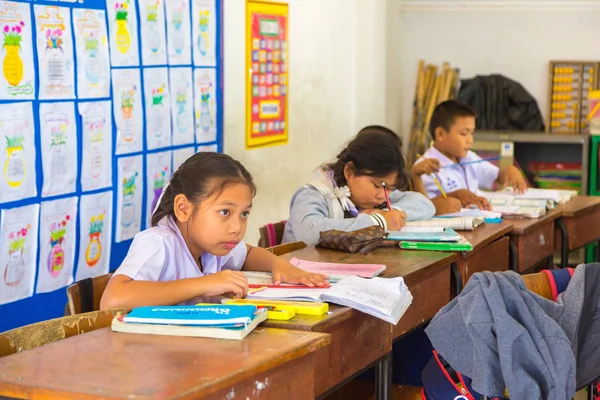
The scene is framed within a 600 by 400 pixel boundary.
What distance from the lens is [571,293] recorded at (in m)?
2.41

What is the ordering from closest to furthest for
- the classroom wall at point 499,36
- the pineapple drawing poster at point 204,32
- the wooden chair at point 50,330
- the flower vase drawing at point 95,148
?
1. the wooden chair at point 50,330
2. the flower vase drawing at point 95,148
3. the pineapple drawing poster at point 204,32
4. the classroom wall at point 499,36

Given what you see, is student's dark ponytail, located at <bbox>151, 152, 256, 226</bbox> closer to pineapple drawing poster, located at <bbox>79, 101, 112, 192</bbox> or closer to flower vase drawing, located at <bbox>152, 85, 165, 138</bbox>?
pineapple drawing poster, located at <bbox>79, 101, 112, 192</bbox>

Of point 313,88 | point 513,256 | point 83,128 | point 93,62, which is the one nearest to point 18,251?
point 83,128

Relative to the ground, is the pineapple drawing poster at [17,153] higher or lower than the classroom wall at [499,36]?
lower

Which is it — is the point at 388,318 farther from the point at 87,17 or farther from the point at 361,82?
the point at 361,82

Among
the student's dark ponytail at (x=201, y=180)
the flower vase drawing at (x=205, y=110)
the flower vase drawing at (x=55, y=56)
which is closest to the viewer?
the student's dark ponytail at (x=201, y=180)

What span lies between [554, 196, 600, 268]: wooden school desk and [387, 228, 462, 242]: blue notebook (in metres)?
1.26

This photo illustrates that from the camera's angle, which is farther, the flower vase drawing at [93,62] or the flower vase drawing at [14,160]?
the flower vase drawing at [93,62]

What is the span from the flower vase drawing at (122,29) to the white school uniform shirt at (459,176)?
1.58m

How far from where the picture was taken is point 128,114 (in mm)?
4066

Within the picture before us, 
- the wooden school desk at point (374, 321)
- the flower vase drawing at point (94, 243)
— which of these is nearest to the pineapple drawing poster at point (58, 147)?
the flower vase drawing at point (94, 243)

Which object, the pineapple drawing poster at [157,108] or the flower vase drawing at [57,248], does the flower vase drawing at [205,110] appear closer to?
the pineapple drawing poster at [157,108]

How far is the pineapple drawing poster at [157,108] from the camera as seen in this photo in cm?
422

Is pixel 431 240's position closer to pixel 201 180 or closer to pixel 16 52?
pixel 201 180
